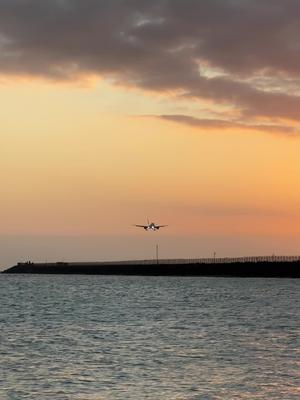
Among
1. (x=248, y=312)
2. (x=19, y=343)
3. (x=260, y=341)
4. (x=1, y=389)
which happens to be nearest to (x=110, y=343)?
(x=19, y=343)

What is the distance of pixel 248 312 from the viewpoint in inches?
3740

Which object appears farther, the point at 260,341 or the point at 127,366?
the point at 260,341

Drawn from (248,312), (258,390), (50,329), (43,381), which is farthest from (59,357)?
(248,312)

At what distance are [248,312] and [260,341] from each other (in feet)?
112

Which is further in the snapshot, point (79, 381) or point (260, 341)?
point (260, 341)

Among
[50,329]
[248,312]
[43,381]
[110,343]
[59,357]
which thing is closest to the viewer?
[43,381]

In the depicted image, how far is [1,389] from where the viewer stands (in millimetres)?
38938

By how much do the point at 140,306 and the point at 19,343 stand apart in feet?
168

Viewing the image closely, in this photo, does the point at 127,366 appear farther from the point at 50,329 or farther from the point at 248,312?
the point at 248,312

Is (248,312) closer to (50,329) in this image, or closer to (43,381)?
(50,329)

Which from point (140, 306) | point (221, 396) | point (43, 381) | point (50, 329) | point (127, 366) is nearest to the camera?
point (221, 396)

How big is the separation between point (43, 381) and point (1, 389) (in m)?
3.11

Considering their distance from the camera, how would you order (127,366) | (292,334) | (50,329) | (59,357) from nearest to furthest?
(127,366)
(59,357)
(292,334)
(50,329)

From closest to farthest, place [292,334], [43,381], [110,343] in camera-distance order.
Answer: [43,381] < [110,343] < [292,334]
